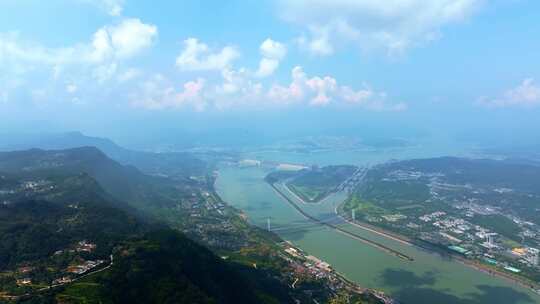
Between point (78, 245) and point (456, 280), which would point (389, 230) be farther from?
point (78, 245)

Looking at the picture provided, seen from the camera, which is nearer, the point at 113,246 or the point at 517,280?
the point at 113,246

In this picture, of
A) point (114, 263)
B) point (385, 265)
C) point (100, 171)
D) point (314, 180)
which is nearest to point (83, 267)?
point (114, 263)

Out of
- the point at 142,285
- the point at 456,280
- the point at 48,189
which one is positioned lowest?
the point at 456,280

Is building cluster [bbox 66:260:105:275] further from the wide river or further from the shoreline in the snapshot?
the shoreline

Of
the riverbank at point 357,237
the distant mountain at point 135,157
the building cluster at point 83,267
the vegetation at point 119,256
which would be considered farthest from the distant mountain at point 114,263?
the distant mountain at point 135,157

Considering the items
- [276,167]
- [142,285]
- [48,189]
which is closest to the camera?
[142,285]

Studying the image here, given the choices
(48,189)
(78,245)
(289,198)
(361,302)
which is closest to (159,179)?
(289,198)

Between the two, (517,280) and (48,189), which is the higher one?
(48,189)

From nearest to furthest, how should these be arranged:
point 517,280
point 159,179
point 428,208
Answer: point 517,280
point 428,208
point 159,179
